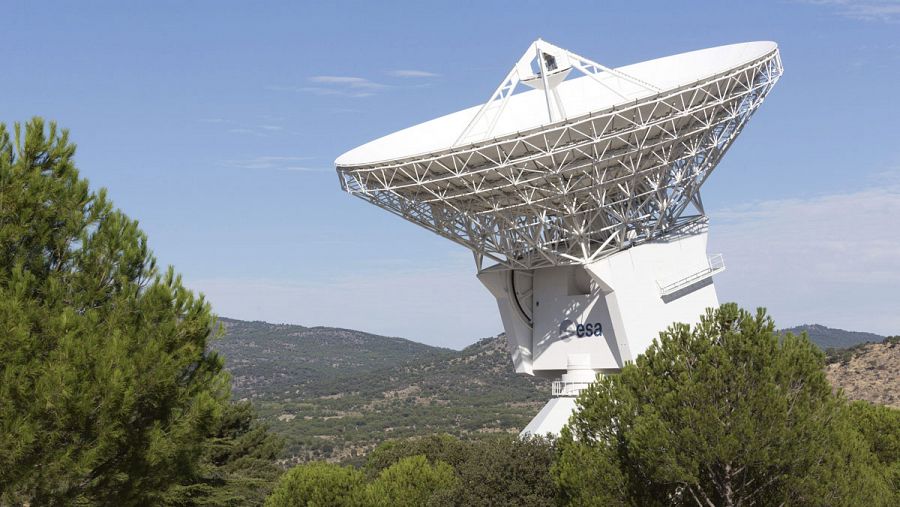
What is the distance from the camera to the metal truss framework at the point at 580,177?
1176 inches

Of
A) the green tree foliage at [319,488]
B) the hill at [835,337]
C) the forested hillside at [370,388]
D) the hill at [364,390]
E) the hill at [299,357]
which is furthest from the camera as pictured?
the hill at [835,337]

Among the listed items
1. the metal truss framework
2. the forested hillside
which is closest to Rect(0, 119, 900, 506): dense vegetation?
the metal truss framework

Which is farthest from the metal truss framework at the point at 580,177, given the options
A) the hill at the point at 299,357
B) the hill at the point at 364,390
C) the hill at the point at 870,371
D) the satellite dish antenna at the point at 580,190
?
the hill at the point at 299,357

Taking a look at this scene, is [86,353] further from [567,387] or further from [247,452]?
[247,452]

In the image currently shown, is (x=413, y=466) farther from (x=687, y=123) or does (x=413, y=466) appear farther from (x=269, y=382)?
(x=269, y=382)

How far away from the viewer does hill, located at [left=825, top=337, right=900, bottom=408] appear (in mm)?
62312

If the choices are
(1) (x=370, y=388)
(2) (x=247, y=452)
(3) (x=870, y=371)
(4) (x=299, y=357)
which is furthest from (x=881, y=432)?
(4) (x=299, y=357)

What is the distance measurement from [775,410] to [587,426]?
4.75 meters

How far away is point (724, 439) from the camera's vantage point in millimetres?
21750

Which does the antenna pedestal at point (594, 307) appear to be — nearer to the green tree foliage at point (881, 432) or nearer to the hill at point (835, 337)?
the green tree foliage at point (881, 432)

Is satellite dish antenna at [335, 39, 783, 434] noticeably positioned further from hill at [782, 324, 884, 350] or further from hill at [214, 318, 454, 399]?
hill at [782, 324, 884, 350]

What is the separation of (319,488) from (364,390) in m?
101

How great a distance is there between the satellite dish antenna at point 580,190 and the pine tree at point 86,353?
1341 centimetres

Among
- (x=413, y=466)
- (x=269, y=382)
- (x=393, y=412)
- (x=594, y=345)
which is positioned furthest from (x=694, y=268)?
(x=269, y=382)
